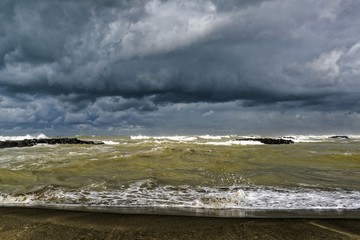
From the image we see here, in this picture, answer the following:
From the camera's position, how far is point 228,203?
9805 mm

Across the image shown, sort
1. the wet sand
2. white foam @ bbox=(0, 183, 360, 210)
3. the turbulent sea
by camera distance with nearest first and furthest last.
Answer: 1. the wet sand
2. the turbulent sea
3. white foam @ bbox=(0, 183, 360, 210)

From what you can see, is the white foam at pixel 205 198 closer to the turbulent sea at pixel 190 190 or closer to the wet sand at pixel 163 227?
the turbulent sea at pixel 190 190

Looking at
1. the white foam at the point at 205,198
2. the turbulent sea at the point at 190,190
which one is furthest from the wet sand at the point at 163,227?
the white foam at the point at 205,198

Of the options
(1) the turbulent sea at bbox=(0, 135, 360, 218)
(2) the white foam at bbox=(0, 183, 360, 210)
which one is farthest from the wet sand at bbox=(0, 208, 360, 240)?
(2) the white foam at bbox=(0, 183, 360, 210)

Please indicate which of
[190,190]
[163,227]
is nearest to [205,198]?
[190,190]

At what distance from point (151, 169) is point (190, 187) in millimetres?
5434

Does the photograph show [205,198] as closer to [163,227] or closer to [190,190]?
[190,190]

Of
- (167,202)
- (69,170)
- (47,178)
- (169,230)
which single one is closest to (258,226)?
(169,230)

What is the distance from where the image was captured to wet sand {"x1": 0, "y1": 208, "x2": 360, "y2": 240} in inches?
251

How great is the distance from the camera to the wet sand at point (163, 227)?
6.39 m

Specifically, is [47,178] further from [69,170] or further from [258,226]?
[258,226]

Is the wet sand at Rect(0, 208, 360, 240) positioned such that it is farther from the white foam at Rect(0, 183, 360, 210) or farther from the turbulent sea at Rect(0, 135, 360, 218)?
the white foam at Rect(0, 183, 360, 210)

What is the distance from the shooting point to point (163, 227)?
702 centimetres

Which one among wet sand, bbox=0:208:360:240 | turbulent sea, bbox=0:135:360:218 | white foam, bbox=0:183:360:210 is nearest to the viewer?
wet sand, bbox=0:208:360:240
